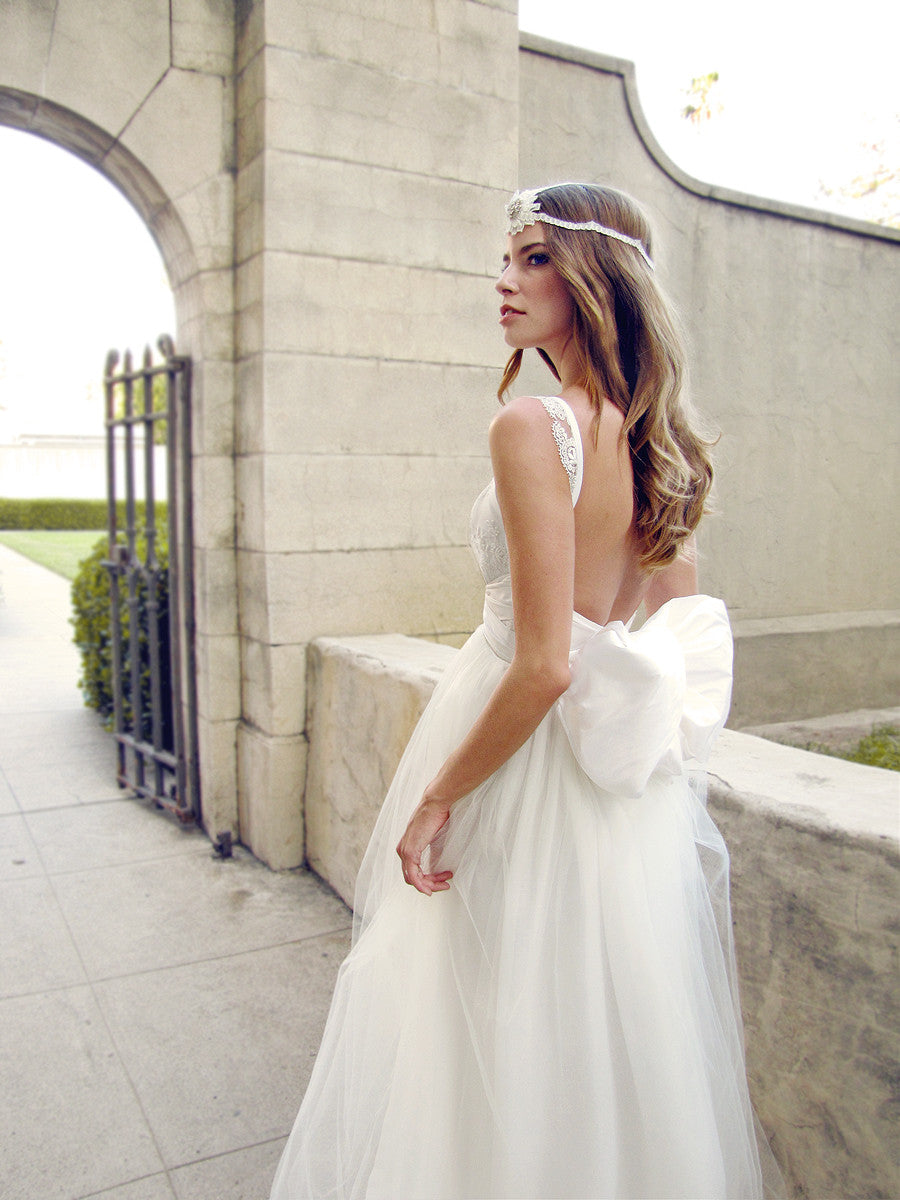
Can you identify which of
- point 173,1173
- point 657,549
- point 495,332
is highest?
point 495,332

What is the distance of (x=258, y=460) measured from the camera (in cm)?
372

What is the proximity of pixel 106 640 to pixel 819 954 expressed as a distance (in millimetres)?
5148

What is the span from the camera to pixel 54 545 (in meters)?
21.3

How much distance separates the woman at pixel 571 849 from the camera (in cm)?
141

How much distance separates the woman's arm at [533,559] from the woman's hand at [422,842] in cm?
19

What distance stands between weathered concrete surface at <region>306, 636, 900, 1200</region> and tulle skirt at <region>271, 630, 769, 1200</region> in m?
→ 0.16

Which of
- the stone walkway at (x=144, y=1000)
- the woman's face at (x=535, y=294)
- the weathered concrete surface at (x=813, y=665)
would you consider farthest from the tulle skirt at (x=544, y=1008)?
the weathered concrete surface at (x=813, y=665)

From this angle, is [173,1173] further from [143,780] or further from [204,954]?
[143,780]

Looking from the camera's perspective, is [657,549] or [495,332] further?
[495,332]

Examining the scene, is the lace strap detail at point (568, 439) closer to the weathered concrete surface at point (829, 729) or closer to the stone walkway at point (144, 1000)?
the stone walkway at point (144, 1000)

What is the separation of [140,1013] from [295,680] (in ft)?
4.43

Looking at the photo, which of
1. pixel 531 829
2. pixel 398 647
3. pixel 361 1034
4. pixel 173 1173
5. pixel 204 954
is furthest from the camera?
Result: pixel 398 647

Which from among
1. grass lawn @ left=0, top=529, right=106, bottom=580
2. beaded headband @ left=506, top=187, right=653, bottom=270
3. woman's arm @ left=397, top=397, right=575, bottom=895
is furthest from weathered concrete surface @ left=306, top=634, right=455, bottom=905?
grass lawn @ left=0, top=529, right=106, bottom=580

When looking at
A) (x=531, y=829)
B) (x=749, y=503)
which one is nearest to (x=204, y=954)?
(x=531, y=829)
